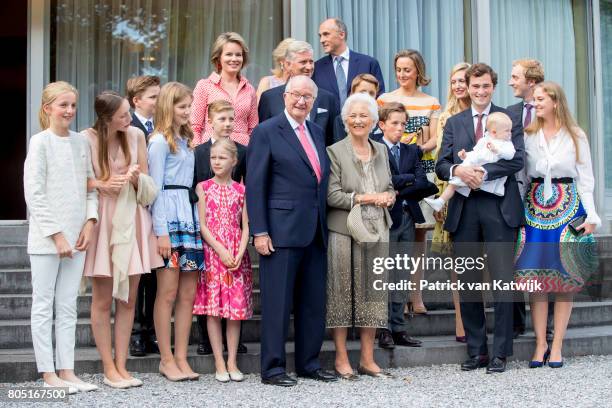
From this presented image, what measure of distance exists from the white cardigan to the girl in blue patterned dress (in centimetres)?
48

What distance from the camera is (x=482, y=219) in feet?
20.1

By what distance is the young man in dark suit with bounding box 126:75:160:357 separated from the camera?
6.09 m

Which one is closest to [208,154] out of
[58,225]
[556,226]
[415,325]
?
[58,225]

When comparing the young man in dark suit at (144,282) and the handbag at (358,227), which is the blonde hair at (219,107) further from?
the handbag at (358,227)

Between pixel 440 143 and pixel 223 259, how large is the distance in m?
2.05

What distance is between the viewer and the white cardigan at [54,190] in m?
5.23

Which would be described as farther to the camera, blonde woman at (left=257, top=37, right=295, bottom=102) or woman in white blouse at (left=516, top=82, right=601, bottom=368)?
blonde woman at (left=257, top=37, right=295, bottom=102)

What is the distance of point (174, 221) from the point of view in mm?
5707

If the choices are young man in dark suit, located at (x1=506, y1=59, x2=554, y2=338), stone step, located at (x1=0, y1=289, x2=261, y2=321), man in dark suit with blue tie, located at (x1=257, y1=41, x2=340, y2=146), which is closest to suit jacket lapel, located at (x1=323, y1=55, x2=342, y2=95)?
man in dark suit with blue tie, located at (x1=257, y1=41, x2=340, y2=146)

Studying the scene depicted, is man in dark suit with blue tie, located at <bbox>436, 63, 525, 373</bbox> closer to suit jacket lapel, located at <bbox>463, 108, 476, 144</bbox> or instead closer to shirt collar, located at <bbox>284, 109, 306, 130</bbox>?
suit jacket lapel, located at <bbox>463, 108, 476, 144</bbox>

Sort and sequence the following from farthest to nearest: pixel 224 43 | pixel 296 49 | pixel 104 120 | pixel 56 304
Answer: pixel 224 43
pixel 296 49
pixel 104 120
pixel 56 304

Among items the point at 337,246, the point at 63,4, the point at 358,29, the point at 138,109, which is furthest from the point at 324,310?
the point at 63,4

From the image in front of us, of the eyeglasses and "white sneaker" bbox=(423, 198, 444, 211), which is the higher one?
the eyeglasses

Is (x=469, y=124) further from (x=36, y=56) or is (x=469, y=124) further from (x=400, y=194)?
(x=36, y=56)
